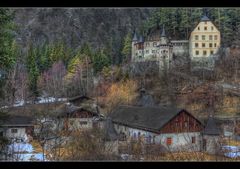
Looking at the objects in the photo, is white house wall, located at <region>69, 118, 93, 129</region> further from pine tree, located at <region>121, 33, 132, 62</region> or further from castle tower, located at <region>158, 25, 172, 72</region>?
castle tower, located at <region>158, 25, 172, 72</region>

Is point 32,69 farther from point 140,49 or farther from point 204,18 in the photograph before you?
point 204,18

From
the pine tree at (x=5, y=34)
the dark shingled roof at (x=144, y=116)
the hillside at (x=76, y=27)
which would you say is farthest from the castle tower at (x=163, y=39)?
the pine tree at (x=5, y=34)

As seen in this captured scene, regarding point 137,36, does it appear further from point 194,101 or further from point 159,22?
point 194,101

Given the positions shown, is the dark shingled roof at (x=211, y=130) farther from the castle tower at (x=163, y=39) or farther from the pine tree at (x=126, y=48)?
the castle tower at (x=163, y=39)

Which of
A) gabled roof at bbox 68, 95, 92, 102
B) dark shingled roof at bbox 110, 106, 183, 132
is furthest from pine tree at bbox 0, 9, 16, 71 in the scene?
gabled roof at bbox 68, 95, 92, 102
